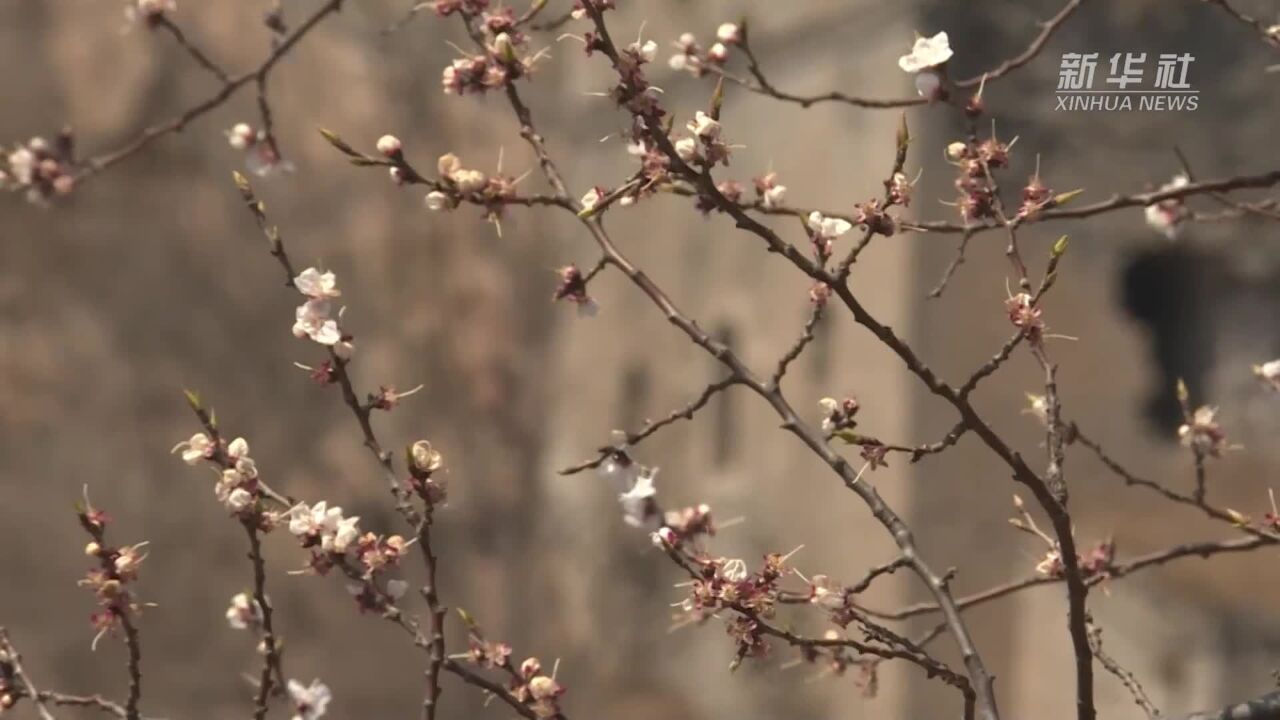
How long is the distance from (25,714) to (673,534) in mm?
1426

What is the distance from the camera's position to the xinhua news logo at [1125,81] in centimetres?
85

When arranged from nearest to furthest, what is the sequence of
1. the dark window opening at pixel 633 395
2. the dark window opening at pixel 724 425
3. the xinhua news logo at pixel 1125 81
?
1. the xinhua news logo at pixel 1125 81
2. the dark window opening at pixel 724 425
3. the dark window opening at pixel 633 395

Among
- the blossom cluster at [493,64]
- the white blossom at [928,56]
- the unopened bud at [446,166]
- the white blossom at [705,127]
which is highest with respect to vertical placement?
the white blossom at [928,56]

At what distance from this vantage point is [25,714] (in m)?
1.64

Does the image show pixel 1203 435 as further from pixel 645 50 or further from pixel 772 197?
pixel 645 50

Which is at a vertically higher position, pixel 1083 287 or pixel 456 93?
pixel 1083 287

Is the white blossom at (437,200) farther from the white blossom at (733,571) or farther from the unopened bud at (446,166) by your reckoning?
the white blossom at (733,571)

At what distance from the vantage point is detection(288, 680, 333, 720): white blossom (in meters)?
0.77

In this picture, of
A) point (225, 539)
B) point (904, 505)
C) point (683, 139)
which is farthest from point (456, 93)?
point (225, 539)

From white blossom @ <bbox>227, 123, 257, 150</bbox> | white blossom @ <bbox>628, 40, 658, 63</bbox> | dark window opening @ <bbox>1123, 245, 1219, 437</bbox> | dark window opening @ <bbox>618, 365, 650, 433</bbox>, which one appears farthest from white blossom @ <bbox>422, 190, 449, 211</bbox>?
dark window opening @ <bbox>618, 365, 650, 433</bbox>

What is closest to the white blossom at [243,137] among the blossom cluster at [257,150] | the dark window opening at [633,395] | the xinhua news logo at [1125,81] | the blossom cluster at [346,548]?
A: the blossom cluster at [257,150]

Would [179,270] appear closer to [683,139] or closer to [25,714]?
[25,714]

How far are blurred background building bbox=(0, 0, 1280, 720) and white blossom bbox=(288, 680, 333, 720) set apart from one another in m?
0.70

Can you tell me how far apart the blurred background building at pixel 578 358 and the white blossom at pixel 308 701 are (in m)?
0.70
